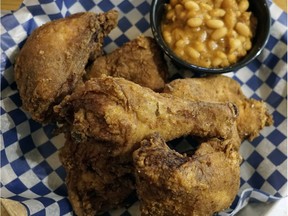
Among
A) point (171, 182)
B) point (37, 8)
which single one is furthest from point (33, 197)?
point (37, 8)

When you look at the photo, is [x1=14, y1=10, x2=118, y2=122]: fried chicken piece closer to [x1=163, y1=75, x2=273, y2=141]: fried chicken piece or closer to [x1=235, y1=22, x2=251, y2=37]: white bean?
[x1=163, y1=75, x2=273, y2=141]: fried chicken piece

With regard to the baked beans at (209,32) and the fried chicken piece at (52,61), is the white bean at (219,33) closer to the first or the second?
the baked beans at (209,32)

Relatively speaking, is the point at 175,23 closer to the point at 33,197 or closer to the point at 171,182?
the point at 171,182

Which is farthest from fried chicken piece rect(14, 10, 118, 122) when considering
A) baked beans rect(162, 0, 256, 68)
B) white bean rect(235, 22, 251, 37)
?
white bean rect(235, 22, 251, 37)

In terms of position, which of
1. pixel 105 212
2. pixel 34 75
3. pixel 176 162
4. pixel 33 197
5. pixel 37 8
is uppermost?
pixel 37 8

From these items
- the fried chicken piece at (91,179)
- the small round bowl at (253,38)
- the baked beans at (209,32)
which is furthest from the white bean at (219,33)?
the fried chicken piece at (91,179)
